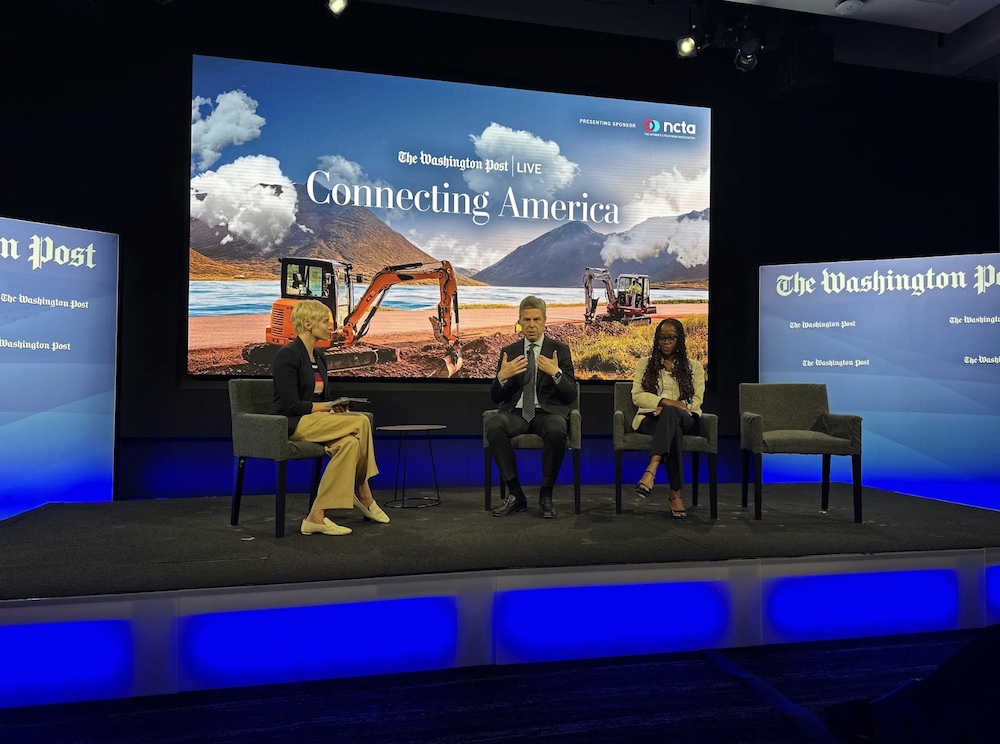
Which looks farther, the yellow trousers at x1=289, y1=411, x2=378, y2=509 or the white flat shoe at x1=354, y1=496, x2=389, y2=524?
the white flat shoe at x1=354, y1=496, x2=389, y2=524

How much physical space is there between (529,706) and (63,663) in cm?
A: 147

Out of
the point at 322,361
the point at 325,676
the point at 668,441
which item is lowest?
the point at 325,676

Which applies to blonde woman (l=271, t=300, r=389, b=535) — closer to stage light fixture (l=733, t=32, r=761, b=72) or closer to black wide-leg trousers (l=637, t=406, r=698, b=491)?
black wide-leg trousers (l=637, t=406, r=698, b=491)

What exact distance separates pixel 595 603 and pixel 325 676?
1.01 metres

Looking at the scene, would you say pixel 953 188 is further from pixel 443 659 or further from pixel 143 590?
pixel 143 590

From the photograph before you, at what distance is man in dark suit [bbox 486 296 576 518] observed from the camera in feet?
13.3

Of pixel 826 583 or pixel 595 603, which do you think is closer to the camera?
pixel 595 603

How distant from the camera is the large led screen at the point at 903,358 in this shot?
491 centimetres

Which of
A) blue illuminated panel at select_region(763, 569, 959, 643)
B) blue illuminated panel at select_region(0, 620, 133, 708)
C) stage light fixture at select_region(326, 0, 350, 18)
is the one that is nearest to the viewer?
blue illuminated panel at select_region(0, 620, 133, 708)

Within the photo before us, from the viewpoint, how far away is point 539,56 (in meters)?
5.58

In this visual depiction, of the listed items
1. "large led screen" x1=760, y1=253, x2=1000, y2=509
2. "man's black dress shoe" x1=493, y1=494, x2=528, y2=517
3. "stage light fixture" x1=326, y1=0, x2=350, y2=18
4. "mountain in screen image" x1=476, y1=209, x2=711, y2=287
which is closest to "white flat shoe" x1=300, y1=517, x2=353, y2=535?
"man's black dress shoe" x1=493, y1=494, x2=528, y2=517

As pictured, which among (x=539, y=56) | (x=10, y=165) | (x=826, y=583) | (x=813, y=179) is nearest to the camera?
(x=826, y=583)

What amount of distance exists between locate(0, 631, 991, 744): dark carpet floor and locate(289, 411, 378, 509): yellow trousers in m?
1.20

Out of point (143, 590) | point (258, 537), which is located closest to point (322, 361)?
point (258, 537)
